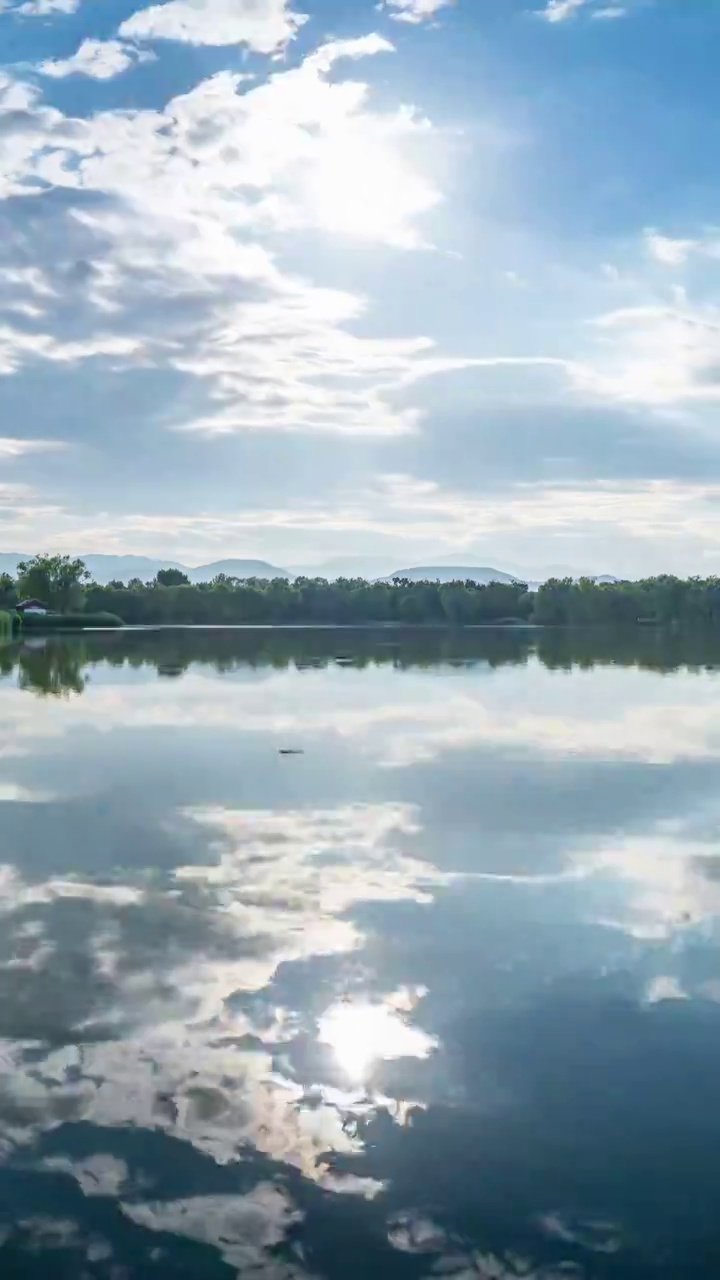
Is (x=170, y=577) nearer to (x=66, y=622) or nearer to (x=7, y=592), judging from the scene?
(x=7, y=592)

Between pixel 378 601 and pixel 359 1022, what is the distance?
119001 mm

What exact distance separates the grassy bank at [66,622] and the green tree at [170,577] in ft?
87.5

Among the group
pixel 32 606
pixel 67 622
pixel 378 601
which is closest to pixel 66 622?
pixel 67 622

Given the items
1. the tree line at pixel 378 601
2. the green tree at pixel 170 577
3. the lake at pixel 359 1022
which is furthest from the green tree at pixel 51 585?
the lake at pixel 359 1022

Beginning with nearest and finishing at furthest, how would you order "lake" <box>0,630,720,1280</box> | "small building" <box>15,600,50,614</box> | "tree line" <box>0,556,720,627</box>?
"lake" <box>0,630,720,1280</box>
"small building" <box>15,600,50,614</box>
"tree line" <box>0,556,720,627</box>

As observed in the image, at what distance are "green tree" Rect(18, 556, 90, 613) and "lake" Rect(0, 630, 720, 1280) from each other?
10053 cm

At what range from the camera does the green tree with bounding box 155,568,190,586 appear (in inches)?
5453

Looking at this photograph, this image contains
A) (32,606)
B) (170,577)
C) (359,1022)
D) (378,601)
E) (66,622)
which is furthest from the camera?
(170,577)

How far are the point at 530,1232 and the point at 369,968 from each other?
358 cm

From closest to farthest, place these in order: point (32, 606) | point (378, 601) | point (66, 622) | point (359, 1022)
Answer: point (359, 1022) < point (66, 622) < point (32, 606) < point (378, 601)

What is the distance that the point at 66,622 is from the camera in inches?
4001

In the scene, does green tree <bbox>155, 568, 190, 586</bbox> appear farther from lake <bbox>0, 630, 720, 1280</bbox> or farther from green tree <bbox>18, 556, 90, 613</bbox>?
lake <bbox>0, 630, 720, 1280</bbox>

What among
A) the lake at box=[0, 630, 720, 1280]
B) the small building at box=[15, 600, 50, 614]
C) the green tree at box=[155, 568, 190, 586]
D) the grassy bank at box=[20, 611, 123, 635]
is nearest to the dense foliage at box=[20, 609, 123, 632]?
the grassy bank at box=[20, 611, 123, 635]

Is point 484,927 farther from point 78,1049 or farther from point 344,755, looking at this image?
point 344,755
